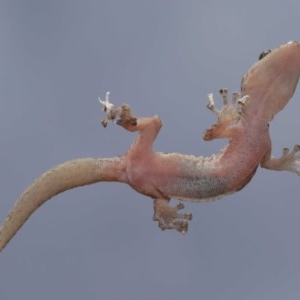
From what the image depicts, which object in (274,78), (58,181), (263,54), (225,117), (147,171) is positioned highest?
(263,54)

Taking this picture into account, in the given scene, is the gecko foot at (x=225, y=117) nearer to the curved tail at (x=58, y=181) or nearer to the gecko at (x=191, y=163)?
the gecko at (x=191, y=163)

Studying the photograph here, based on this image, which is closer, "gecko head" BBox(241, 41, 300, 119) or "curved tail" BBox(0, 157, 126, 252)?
"gecko head" BBox(241, 41, 300, 119)

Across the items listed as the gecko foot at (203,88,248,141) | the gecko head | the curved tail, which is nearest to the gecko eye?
the gecko head

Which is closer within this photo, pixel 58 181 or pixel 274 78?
pixel 274 78

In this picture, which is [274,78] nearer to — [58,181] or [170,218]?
[170,218]

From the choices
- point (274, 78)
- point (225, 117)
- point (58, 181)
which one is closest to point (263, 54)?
point (274, 78)

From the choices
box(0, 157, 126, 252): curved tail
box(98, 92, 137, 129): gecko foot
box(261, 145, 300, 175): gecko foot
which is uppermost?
box(261, 145, 300, 175): gecko foot

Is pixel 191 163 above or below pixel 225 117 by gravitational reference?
below

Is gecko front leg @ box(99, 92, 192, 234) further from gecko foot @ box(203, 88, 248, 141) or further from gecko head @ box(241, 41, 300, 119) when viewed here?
gecko head @ box(241, 41, 300, 119)

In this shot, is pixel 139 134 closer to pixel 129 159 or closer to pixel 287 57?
pixel 129 159
